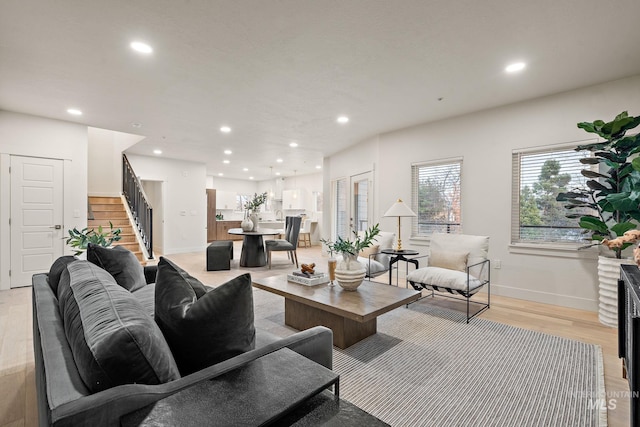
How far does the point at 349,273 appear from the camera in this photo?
2807mm

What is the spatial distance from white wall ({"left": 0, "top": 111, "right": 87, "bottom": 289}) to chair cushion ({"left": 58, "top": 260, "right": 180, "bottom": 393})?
506 centimetres

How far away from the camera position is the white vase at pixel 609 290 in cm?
309

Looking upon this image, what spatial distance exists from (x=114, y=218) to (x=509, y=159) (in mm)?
7970

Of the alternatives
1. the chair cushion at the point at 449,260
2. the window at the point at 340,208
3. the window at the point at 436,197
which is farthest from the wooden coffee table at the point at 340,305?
the window at the point at 340,208

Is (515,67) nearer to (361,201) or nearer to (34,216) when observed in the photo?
(361,201)

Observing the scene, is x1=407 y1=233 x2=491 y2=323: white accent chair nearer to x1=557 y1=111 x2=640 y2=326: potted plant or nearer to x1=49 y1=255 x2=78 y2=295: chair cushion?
x1=557 y1=111 x2=640 y2=326: potted plant

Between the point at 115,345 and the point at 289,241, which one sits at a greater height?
the point at 115,345

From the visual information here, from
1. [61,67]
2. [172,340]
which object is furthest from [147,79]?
[172,340]

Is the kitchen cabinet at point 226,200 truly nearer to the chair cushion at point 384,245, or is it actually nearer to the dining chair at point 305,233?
the dining chair at point 305,233

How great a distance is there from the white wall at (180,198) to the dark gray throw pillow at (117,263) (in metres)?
6.14

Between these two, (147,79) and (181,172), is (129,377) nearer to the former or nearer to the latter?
(147,79)

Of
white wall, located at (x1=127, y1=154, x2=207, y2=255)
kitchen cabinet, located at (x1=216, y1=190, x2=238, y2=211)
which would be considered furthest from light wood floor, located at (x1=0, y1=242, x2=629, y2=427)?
kitchen cabinet, located at (x1=216, y1=190, x2=238, y2=211)

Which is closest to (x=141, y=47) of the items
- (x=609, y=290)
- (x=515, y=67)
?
(x=515, y=67)

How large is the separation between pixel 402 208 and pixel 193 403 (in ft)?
12.4
